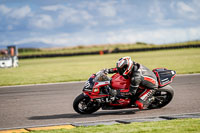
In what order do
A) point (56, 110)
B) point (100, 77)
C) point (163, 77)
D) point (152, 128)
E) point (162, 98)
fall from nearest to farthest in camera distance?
point (152, 128) < point (100, 77) < point (163, 77) < point (162, 98) < point (56, 110)

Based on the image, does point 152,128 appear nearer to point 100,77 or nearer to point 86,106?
point 100,77

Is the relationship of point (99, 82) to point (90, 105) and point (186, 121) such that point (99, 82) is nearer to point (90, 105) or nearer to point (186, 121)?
point (90, 105)

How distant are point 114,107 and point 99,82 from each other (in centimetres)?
80

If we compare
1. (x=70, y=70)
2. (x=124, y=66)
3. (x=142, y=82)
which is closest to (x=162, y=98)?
(x=142, y=82)

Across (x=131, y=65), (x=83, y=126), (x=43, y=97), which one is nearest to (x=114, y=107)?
(x=131, y=65)

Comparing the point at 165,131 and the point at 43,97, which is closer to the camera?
the point at 165,131

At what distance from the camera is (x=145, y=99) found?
811cm

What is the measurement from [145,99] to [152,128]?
2311 millimetres

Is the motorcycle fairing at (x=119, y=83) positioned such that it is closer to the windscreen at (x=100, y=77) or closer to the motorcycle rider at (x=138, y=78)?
the motorcycle rider at (x=138, y=78)

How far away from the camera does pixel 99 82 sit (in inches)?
309

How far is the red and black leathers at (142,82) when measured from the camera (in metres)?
7.84

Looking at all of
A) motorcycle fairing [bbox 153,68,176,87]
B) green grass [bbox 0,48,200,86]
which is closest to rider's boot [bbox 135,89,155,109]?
motorcycle fairing [bbox 153,68,176,87]

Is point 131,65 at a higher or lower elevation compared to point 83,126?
higher

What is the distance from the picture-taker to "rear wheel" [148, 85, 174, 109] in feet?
27.6
